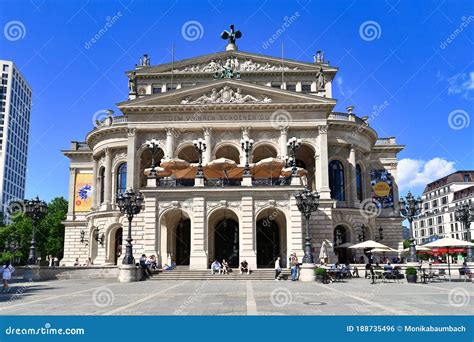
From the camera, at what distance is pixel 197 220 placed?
116ft

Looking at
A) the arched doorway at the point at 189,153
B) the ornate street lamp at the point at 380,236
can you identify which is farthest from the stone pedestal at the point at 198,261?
the ornate street lamp at the point at 380,236

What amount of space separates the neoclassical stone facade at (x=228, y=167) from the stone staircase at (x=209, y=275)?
206cm

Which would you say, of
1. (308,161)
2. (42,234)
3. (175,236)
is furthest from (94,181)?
(308,161)

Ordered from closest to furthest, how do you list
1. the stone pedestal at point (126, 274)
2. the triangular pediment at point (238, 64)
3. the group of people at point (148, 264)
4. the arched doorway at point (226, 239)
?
1. the stone pedestal at point (126, 274)
2. the group of people at point (148, 264)
3. the arched doorway at point (226, 239)
4. the triangular pediment at point (238, 64)

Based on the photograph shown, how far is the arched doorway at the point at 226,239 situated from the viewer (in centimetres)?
3972

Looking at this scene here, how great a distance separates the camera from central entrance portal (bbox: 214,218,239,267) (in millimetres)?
40125

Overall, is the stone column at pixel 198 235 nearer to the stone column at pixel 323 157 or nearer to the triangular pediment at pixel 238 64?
the stone column at pixel 323 157

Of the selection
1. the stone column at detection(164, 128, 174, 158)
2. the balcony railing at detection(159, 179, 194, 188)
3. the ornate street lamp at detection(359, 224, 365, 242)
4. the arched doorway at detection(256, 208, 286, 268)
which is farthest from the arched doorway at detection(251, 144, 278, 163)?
the ornate street lamp at detection(359, 224, 365, 242)

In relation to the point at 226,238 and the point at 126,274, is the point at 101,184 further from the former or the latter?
the point at 126,274

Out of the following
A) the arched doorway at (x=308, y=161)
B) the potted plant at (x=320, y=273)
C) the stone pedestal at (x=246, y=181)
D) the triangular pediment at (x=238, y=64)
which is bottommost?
the potted plant at (x=320, y=273)
